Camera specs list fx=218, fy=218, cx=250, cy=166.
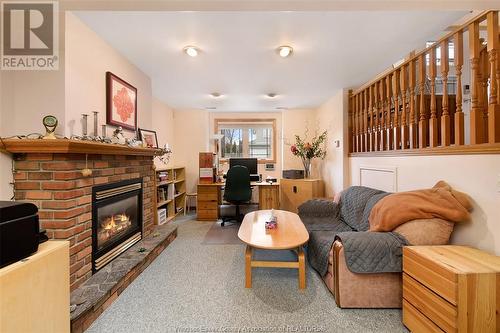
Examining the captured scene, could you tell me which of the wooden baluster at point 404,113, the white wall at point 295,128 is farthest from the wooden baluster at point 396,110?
the white wall at point 295,128

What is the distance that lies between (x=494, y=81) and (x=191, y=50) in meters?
2.50

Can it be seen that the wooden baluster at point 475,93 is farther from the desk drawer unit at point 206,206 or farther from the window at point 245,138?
the window at point 245,138

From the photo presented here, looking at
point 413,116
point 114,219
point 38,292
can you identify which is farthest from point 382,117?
point 38,292

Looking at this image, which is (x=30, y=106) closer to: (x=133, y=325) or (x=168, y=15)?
(x=168, y=15)

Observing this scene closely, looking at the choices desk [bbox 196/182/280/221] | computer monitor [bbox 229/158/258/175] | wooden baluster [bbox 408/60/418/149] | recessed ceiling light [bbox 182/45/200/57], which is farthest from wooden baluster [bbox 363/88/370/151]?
desk [bbox 196/182/280/221]

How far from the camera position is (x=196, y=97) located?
405 centimetres

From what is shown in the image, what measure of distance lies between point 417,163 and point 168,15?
8.71 ft

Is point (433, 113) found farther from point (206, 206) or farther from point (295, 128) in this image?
point (206, 206)

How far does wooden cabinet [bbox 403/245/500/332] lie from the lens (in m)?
1.19

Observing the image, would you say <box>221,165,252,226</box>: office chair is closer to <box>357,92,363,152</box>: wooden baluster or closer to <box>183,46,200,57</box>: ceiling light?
<box>357,92,363,152</box>: wooden baluster

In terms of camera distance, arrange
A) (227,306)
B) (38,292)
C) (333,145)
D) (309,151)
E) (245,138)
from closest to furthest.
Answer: (38,292), (227,306), (333,145), (309,151), (245,138)

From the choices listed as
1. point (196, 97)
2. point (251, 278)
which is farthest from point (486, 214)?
point (196, 97)

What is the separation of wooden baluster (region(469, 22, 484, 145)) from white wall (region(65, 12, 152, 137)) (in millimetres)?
3112

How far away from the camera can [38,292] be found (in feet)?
3.86
